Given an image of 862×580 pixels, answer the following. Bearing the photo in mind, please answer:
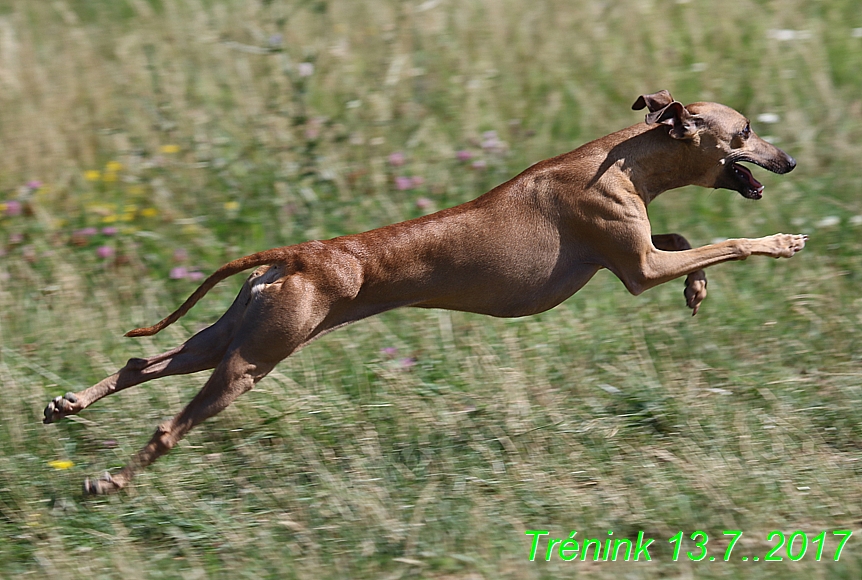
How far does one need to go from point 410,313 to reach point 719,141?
2392 millimetres

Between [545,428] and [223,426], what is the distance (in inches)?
66.4

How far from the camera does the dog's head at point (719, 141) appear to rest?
5070 millimetres

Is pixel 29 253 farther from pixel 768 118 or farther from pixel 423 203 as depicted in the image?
pixel 768 118

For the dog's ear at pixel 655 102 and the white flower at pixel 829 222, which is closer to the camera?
the dog's ear at pixel 655 102

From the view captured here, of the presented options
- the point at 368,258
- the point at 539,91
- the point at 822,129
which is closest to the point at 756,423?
the point at 368,258

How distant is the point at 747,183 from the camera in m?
5.23

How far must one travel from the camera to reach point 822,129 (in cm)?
805

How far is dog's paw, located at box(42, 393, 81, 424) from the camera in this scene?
16.5ft

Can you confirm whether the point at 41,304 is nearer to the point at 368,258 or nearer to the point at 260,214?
the point at 260,214

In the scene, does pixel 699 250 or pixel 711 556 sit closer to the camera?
pixel 711 556

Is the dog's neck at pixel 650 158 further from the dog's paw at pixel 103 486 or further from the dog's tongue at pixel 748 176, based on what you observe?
the dog's paw at pixel 103 486

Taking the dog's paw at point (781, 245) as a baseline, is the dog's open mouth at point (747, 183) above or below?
above

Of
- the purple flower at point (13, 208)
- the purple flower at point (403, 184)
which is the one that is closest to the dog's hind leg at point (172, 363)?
the purple flower at point (403, 184)

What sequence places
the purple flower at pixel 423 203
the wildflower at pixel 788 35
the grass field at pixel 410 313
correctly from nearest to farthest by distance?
the grass field at pixel 410 313, the purple flower at pixel 423 203, the wildflower at pixel 788 35
